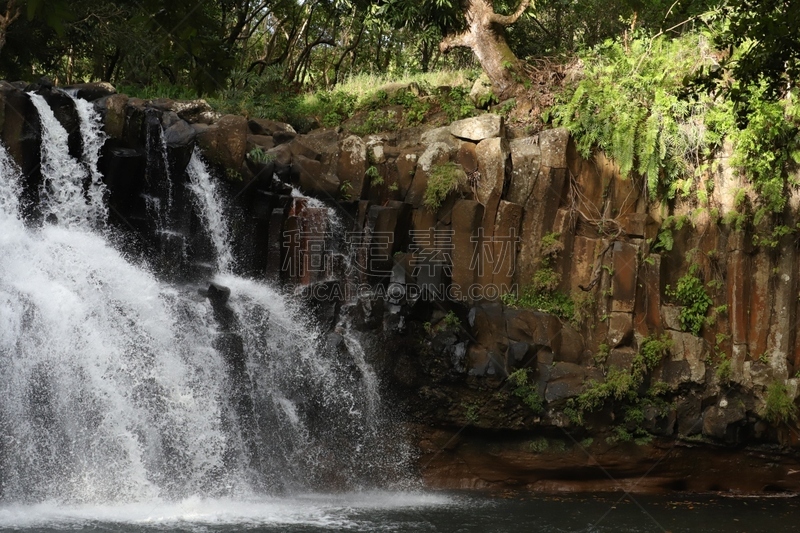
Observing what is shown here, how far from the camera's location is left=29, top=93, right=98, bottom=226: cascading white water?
13102mm

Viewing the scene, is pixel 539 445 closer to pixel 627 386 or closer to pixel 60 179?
pixel 627 386

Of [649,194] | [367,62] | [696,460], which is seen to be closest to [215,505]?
[696,460]

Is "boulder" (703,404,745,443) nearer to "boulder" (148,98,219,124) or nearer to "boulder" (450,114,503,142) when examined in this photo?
"boulder" (450,114,503,142)

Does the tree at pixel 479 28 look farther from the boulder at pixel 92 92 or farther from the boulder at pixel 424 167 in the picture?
the boulder at pixel 92 92

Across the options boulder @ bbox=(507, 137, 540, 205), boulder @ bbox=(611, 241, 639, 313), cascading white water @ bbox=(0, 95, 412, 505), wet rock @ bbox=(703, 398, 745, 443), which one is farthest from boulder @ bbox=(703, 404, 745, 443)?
cascading white water @ bbox=(0, 95, 412, 505)

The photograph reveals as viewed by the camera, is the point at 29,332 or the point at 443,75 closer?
the point at 29,332

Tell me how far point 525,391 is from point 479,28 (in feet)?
28.0

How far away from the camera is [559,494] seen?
13.4 metres

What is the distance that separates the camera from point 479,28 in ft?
60.0

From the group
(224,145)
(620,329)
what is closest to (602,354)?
(620,329)

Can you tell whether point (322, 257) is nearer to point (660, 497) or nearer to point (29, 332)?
point (29, 332)

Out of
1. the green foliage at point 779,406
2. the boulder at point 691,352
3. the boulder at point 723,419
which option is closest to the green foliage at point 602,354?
the boulder at point 691,352

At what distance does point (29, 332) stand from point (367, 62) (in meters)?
17.7

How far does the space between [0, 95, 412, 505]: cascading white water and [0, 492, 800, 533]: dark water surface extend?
0.50m
